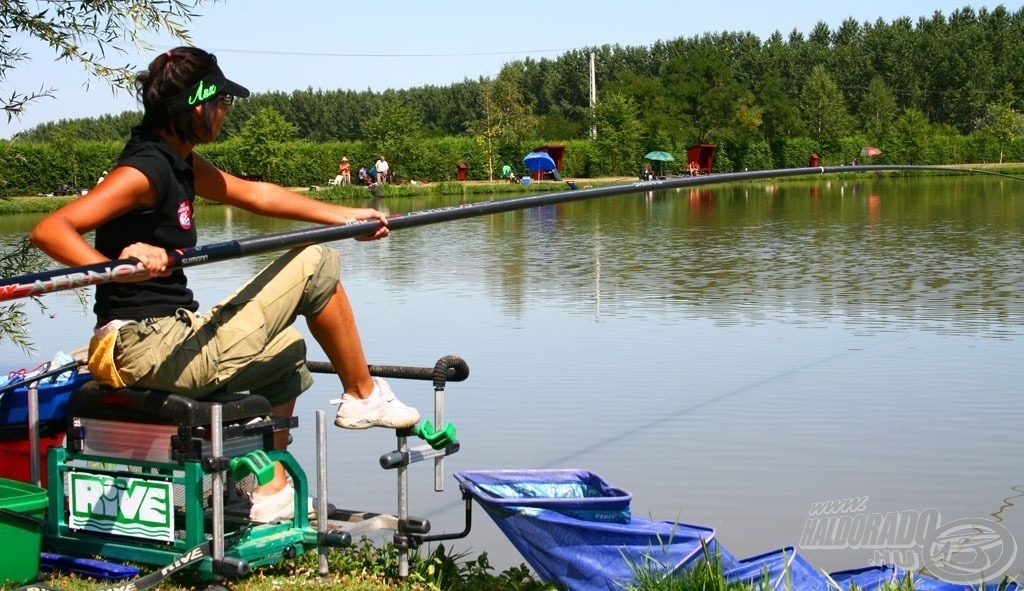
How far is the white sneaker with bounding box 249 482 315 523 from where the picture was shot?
151 inches

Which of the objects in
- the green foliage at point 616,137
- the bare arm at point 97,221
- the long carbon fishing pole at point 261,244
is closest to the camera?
the long carbon fishing pole at point 261,244

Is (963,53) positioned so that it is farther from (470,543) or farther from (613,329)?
(470,543)

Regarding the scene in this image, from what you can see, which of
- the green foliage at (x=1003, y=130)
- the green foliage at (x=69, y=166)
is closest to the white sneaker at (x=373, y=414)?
the green foliage at (x=69, y=166)

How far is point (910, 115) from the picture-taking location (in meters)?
69.4

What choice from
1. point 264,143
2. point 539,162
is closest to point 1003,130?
point 539,162

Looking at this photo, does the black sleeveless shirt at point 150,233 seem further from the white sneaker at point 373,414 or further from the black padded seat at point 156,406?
the white sneaker at point 373,414

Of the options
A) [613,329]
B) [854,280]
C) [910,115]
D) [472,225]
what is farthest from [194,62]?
[910,115]

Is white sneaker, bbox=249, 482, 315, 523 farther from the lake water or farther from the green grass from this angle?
the lake water

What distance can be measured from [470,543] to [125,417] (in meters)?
1.94

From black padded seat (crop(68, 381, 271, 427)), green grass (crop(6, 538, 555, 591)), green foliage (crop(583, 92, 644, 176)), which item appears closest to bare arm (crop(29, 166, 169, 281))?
black padded seat (crop(68, 381, 271, 427))

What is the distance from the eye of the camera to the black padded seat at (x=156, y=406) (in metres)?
3.49

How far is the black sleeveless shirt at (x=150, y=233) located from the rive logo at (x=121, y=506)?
1.49 ft

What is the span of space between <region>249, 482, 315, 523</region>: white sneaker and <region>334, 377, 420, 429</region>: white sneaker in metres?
0.26

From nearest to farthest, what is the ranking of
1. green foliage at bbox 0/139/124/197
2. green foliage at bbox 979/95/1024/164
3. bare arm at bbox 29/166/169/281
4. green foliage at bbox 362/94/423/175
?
bare arm at bbox 29/166/169/281, green foliage at bbox 0/139/124/197, green foliage at bbox 362/94/423/175, green foliage at bbox 979/95/1024/164
